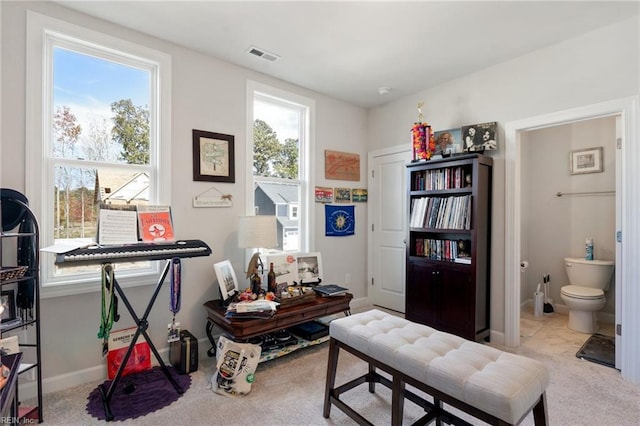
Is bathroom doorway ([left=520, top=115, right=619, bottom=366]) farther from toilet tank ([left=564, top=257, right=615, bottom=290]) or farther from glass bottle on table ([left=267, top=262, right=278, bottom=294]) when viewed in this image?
glass bottle on table ([left=267, top=262, right=278, bottom=294])

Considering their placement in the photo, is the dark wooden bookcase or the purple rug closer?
the purple rug

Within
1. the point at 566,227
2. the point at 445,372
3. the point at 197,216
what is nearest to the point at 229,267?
the point at 197,216

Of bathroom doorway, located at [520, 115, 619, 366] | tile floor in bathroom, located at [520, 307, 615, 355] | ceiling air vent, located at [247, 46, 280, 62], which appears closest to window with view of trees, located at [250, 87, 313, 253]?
ceiling air vent, located at [247, 46, 280, 62]

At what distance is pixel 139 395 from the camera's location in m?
2.15

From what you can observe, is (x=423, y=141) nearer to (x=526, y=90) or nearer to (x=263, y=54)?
(x=526, y=90)

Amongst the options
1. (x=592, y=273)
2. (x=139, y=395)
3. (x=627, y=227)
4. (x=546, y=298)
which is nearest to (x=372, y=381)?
(x=139, y=395)

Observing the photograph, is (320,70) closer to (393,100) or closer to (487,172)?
(393,100)

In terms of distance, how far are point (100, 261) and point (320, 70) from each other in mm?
2568

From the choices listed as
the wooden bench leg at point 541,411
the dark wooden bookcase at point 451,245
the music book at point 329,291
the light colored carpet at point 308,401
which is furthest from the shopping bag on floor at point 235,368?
the dark wooden bookcase at point 451,245

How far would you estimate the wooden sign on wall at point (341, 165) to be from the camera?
3904 millimetres

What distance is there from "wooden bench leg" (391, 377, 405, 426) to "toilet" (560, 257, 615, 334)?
282cm

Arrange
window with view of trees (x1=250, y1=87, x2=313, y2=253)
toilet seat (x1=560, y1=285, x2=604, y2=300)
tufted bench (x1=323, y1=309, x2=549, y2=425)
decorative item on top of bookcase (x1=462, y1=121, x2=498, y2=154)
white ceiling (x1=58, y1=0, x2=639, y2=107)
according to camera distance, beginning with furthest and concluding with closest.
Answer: window with view of trees (x1=250, y1=87, x2=313, y2=253) → toilet seat (x1=560, y1=285, x2=604, y2=300) → decorative item on top of bookcase (x1=462, y1=121, x2=498, y2=154) → white ceiling (x1=58, y1=0, x2=639, y2=107) → tufted bench (x1=323, y1=309, x2=549, y2=425)

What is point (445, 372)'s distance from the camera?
4.66ft

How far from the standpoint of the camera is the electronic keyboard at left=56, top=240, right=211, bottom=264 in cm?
183
